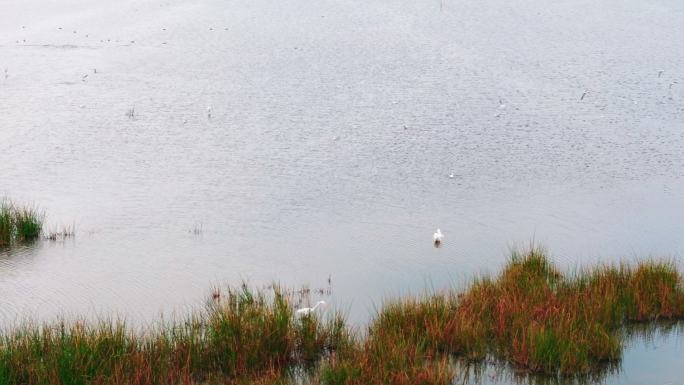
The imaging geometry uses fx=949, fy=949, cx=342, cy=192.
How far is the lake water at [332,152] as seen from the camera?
995cm

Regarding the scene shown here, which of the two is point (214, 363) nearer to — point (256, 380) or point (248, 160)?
point (256, 380)

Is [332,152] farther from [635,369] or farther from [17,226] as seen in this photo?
[635,369]

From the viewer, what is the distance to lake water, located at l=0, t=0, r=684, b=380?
9.95 metres

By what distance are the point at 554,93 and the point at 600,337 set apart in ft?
36.7

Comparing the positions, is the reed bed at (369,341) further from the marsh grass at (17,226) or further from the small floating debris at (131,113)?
the small floating debris at (131,113)

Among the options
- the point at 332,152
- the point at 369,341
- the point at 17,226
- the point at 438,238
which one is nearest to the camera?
the point at 369,341

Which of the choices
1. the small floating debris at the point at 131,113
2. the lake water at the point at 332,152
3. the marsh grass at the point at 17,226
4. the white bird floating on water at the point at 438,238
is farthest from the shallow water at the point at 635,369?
the small floating debris at the point at 131,113

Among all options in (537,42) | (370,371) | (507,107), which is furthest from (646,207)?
(537,42)

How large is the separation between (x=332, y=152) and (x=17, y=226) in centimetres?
521

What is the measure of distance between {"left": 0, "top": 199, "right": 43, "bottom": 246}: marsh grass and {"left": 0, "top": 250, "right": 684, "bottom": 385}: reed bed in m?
3.27

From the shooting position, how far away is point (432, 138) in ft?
49.1

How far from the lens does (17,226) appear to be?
10469 mm

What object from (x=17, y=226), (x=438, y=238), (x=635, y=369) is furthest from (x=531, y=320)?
(x=17, y=226)

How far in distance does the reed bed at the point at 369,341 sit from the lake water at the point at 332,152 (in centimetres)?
118
